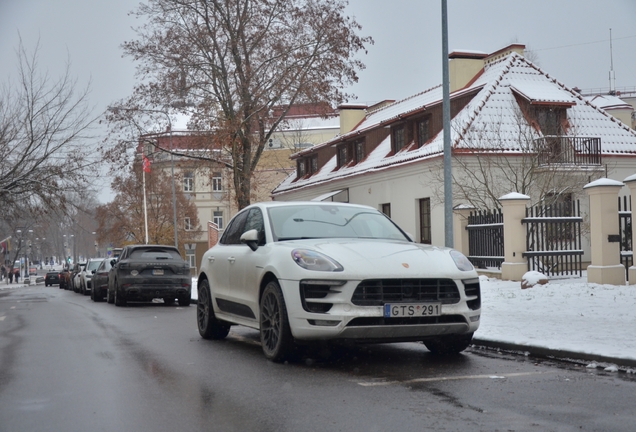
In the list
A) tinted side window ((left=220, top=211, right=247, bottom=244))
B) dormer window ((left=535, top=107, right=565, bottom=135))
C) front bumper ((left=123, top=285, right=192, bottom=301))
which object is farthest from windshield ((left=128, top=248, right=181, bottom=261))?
dormer window ((left=535, top=107, right=565, bottom=135))

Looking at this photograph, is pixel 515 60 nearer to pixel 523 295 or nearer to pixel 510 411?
pixel 523 295

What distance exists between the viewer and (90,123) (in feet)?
99.4

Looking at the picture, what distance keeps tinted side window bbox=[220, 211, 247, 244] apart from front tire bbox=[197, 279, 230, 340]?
652 mm

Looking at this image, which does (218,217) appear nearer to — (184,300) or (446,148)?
(184,300)

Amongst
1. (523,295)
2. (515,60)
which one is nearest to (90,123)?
(515,60)

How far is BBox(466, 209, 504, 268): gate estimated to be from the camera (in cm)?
1959

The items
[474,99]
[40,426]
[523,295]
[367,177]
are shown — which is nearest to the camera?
[40,426]

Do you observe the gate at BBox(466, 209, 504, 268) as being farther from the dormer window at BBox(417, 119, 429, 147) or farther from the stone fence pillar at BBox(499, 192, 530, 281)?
the dormer window at BBox(417, 119, 429, 147)

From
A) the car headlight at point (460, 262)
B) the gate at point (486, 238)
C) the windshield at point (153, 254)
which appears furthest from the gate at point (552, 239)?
the car headlight at point (460, 262)

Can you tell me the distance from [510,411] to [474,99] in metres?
25.6

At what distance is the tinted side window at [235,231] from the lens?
9516 millimetres

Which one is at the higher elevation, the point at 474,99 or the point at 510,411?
the point at 474,99

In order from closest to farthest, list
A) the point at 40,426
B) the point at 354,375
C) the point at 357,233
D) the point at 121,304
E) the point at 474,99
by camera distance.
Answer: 1. the point at 40,426
2. the point at 354,375
3. the point at 357,233
4. the point at 121,304
5. the point at 474,99

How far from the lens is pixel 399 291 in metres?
7.23
